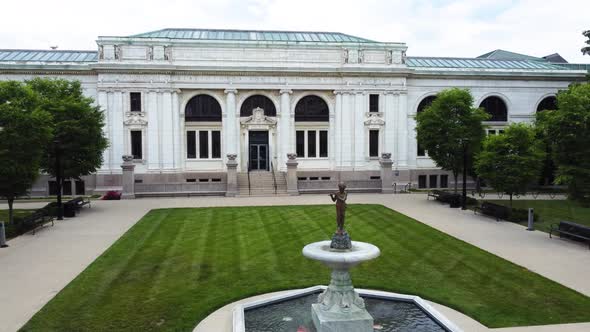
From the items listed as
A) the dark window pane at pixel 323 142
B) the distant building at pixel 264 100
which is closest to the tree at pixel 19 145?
the distant building at pixel 264 100

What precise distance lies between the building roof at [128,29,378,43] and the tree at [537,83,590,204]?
30.0 metres

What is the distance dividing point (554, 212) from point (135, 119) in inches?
1406

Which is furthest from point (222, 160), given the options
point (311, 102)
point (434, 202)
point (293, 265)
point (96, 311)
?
point (96, 311)

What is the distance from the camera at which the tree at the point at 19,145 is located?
2238 centimetres

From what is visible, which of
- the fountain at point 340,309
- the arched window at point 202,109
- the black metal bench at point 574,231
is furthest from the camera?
the arched window at point 202,109

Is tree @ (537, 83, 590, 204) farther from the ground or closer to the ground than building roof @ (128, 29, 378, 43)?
closer to the ground

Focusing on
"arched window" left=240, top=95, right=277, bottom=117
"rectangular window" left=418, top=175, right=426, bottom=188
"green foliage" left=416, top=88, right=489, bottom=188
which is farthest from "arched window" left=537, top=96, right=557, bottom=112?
"arched window" left=240, top=95, right=277, bottom=117

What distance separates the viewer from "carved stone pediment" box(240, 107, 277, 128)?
45.4 meters

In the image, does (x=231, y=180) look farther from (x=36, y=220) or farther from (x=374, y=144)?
(x=36, y=220)

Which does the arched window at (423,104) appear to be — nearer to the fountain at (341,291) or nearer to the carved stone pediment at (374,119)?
the carved stone pediment at (374,119)

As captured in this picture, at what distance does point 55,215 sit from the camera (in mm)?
28766

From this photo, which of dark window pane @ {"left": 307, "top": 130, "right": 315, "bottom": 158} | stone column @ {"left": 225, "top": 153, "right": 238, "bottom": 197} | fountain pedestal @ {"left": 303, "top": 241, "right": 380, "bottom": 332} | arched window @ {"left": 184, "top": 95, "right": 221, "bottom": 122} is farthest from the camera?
dark window pane @ {"left": 307, "top": 130, "right": 315, "bottom": 158}

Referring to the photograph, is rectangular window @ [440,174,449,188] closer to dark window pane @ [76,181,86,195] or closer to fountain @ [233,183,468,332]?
dark window pane @ [76,181,86,195]

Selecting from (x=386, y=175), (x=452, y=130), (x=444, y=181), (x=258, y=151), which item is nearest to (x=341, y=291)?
(x=452, y=130)
